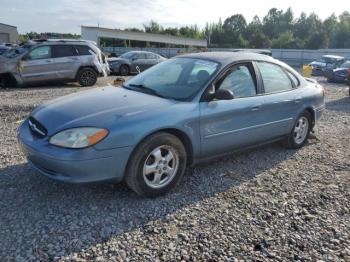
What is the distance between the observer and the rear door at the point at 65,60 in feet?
39.9

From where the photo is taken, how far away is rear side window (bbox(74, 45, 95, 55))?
12676 millimetres

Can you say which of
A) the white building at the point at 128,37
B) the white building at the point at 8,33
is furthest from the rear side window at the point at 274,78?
the white building at the point at 8,33

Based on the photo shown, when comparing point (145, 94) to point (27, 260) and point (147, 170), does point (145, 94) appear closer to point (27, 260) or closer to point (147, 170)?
point (147, 170)

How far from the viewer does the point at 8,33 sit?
5731 centimetres

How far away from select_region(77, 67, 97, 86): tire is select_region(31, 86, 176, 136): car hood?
8765 mm

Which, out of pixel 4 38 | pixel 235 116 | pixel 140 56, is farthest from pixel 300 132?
pixel 4 38

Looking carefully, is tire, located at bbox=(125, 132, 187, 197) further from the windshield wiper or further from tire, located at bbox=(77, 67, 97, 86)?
tire, located at bbox=(77, 67, 97, 86)

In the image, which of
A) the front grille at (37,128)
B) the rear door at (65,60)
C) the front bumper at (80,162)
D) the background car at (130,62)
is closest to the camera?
the front bumper at (80,162)

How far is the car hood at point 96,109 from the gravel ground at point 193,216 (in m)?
0.83

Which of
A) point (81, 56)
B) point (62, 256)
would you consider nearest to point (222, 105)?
point (62, 256)

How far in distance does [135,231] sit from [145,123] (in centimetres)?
105

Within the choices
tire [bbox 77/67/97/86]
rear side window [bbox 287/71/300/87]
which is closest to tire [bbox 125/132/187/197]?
rear side window [bbox 287/71/300/87]

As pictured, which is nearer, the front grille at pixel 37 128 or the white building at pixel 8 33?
the front grille at pixel 37 128

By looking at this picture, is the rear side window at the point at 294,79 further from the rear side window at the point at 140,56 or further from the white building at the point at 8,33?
the white building at the point at 8,33
